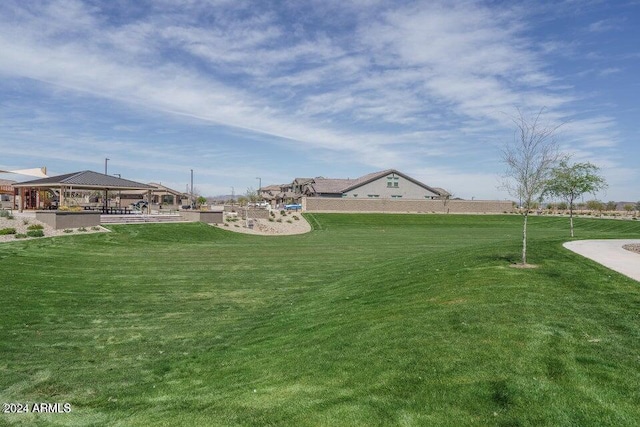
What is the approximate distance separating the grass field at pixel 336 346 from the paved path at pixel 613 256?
1.79 ft

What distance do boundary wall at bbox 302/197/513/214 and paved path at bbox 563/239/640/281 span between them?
154ft

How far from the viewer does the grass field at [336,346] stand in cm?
523

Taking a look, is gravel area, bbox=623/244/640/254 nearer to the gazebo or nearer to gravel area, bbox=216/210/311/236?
gravel area, bbox=216/210/311/236

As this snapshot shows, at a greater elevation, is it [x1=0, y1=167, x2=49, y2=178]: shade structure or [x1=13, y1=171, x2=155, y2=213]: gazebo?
[x1=0, y1=167, x2=49, y2=178]: shade structure

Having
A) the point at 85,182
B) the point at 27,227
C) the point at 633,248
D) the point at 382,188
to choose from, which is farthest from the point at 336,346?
the point at 382,188

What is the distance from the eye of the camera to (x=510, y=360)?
234 inches

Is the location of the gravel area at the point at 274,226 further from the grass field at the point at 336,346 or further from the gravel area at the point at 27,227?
the grass field at the point at 336,346

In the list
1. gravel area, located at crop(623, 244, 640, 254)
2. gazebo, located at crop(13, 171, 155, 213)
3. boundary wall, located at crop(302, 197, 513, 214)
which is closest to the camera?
gravel area, located at crop(623, 244, 640, 254)

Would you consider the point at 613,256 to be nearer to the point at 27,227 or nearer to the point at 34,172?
the point at 27,227

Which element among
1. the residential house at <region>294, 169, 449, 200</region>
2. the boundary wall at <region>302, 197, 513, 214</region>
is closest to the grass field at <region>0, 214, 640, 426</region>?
the boundary wall at <region>302, 197, 513, 214</region>

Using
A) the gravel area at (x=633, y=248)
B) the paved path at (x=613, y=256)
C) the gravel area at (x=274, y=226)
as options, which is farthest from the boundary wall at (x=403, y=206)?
the gravel area at (x=633, y=248)

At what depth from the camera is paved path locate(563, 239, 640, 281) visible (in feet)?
36.7

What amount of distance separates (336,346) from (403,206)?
60335 mm

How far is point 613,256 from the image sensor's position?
1355cm
